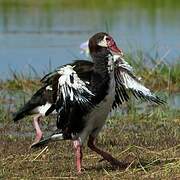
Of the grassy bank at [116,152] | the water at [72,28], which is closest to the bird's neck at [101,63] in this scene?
the grassy bank at [116,152]

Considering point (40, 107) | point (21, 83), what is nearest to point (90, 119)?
point (40, 107)

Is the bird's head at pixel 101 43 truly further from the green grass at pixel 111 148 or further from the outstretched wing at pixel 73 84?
the green grass at pixel 111 148

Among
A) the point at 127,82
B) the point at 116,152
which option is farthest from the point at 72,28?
the point at 127,82

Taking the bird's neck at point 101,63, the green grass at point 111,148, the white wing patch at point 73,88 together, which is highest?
A: the bird's neck at point 101,63

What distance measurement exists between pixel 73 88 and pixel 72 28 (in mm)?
15179

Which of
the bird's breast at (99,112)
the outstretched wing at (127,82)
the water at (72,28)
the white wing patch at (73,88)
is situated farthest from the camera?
the water at (72,28)

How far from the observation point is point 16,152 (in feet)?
27.3

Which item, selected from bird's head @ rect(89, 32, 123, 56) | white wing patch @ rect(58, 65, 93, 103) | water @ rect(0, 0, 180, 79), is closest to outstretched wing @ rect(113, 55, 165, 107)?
bird's head @ rect(89, 32, 123, 56)

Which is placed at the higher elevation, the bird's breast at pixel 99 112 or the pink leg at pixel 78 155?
the bird's breast at pixel 99 112

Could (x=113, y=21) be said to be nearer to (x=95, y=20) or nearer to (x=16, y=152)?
(x=95, y=20)

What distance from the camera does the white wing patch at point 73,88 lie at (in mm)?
6934

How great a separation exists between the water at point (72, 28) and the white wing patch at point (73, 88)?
6.86m

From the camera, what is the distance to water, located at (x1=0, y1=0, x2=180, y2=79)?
1631 cm

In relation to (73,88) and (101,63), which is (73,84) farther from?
(101,63)
